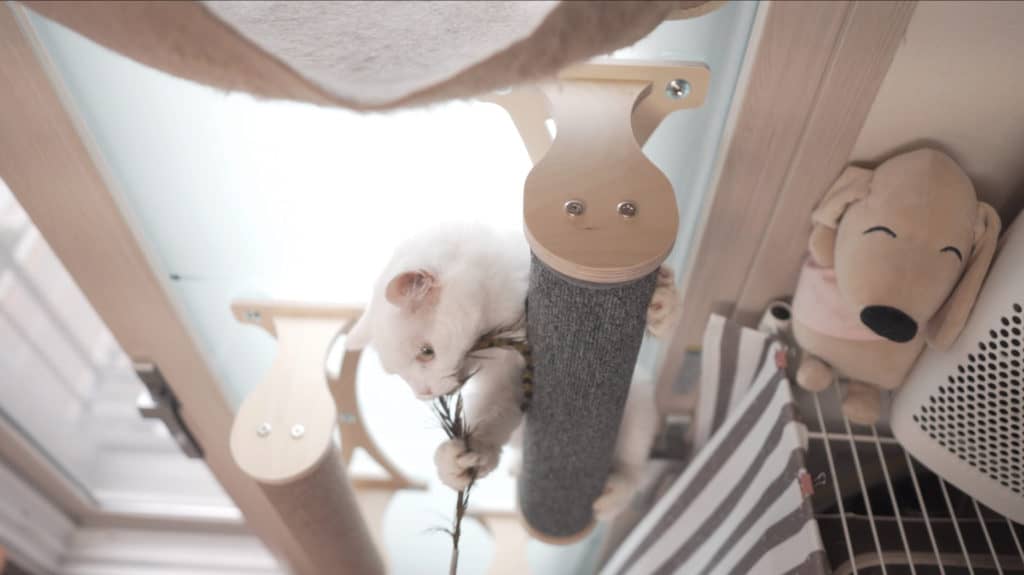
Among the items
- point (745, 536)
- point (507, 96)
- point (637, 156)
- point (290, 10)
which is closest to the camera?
point (290, 10)

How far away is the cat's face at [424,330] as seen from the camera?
64cm

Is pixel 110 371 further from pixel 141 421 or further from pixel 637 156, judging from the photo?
pixel 637 156

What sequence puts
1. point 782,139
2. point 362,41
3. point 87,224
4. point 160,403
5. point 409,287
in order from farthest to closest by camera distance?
point 160,403 < point 87,224 < point 782,139 < point 409,287 < point 362,41

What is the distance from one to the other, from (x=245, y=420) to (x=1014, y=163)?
2.96 feet

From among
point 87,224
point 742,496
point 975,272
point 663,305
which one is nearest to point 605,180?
point 663,305

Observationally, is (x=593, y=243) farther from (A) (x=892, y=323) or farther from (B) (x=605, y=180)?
(A) (x=892, y=323)

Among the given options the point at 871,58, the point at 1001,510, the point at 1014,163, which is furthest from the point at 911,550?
the point at 871,58

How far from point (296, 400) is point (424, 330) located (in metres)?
0.31

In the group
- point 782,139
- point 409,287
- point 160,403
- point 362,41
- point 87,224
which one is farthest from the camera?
point 160,403

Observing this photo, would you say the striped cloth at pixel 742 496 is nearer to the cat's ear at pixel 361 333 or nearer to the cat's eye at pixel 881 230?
the cat's eye at pixel 881 230

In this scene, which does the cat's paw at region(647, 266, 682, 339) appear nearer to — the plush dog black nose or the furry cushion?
the plush dog black nose

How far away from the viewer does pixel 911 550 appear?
0.79 m

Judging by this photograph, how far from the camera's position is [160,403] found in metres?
1.13

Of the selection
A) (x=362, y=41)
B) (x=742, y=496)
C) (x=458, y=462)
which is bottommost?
(x=742, y=496)
